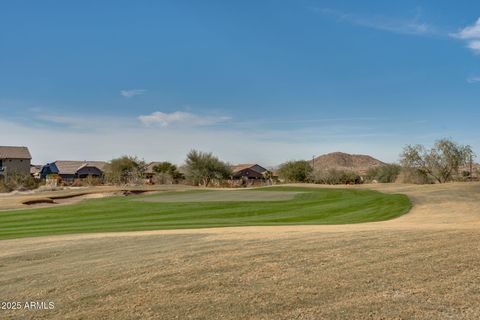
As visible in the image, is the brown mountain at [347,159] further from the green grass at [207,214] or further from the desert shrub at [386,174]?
the green grass at [207,214]

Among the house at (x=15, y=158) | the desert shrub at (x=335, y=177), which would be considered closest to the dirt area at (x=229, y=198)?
the desert shrub at (x=335, y=177)

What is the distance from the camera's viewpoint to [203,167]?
79375 mm

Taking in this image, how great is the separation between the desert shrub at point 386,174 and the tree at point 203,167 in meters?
25.0

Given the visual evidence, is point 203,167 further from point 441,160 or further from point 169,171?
point 441,160

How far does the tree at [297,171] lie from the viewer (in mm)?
78812

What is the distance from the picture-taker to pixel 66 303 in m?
7.48

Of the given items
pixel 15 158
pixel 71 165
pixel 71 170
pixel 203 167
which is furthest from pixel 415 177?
pixel 71 165

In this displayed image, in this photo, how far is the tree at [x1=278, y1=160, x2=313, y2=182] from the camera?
78812 millimetres

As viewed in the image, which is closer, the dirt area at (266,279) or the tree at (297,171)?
the dirt area at (266,279)

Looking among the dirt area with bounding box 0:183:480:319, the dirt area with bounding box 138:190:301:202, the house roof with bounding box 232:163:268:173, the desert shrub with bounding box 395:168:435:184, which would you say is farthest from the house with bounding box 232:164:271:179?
the dirt area with bounding box 0:183:480:319

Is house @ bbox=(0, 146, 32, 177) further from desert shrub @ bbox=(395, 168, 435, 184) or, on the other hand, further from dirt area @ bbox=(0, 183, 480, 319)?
dirt area @ bbox=(0, 183, 480, 319)

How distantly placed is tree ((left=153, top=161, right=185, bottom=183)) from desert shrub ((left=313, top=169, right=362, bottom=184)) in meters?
23.1

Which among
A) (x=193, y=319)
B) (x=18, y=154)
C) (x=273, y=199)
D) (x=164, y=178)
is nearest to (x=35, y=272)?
(x=193, y=319)

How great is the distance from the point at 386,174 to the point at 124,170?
1795 inches
